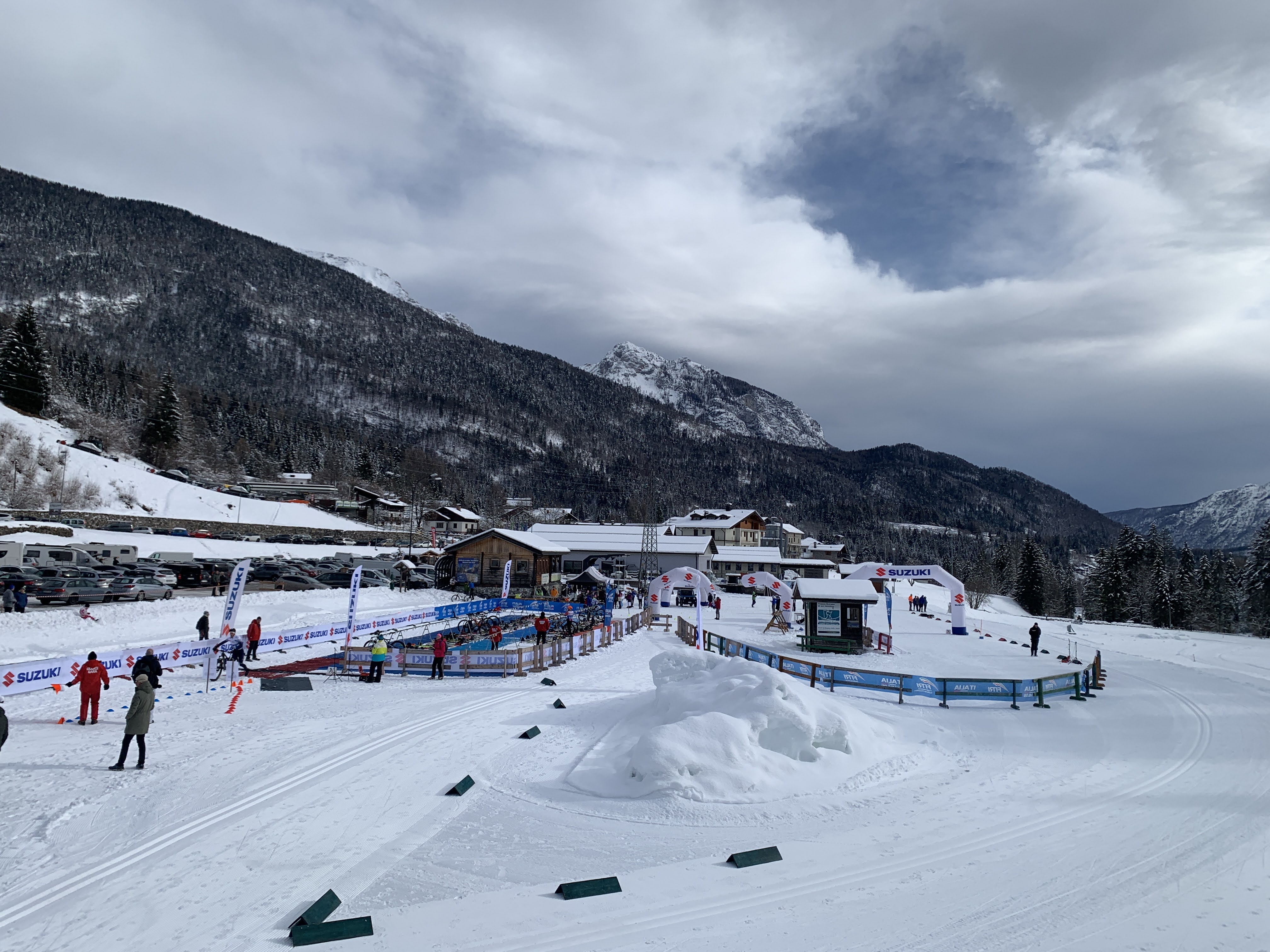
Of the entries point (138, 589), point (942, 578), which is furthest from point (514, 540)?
point (942, 578)

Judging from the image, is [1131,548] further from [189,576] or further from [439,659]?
[189,576]

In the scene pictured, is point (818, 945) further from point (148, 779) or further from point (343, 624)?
point (343, 624)

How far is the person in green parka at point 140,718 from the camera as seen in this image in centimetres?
1102

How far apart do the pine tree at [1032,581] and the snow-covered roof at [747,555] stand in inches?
1126

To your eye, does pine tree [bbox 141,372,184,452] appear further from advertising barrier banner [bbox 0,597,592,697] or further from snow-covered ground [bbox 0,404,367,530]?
advertising barrier banner [bbox 0,597,592,697]

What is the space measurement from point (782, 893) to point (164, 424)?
9756 centimetres

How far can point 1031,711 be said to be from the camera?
59.1 feet

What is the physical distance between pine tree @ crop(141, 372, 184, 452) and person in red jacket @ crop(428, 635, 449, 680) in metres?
81.4

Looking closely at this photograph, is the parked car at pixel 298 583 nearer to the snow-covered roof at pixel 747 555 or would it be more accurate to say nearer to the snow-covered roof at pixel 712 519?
the snow-covered roof at pixel 747 555

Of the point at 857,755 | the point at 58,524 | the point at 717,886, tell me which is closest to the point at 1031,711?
the point at 857,755

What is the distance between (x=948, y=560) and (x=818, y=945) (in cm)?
14277

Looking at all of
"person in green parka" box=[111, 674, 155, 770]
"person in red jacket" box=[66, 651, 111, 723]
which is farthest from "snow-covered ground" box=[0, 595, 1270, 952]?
"person in red jacket" box=[66, 651, 111, 723]

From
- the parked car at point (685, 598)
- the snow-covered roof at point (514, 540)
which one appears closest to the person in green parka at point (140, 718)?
the snow-covered roof at point (514, 540)

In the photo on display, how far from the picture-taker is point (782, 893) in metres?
7.59
